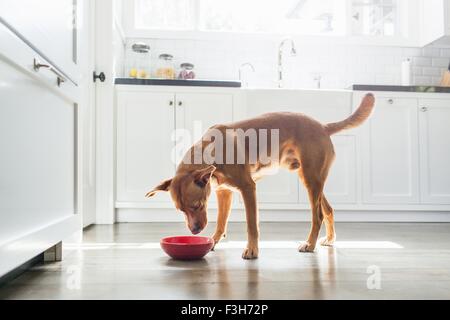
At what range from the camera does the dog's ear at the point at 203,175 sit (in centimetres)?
135

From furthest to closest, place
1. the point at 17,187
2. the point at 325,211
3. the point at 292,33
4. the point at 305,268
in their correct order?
the point at 292,33 → the point at 325,211 → the point at 305,268 → the point at 17,187

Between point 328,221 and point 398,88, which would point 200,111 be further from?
point 398,88

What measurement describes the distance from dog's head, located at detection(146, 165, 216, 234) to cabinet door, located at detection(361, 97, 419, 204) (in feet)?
5.96

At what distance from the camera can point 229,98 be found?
2.74 metres

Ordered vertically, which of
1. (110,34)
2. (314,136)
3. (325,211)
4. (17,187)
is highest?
(110,34)

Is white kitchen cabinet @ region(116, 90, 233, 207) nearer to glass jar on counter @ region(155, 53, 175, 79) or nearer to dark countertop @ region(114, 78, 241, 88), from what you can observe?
dark countertop @ region(114, 78, 241, 88)

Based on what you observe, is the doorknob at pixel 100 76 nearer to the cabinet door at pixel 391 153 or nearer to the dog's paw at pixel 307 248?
the dog's paw at pixel 307 248

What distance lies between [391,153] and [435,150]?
340 mm

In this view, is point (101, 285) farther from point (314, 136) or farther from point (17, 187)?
point (314, 136)

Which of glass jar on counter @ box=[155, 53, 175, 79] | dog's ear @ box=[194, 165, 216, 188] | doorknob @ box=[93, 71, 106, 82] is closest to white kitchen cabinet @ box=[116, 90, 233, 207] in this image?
doorknob @ box=[93, 71, 106, 82]

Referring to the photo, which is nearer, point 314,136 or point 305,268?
point 305,268

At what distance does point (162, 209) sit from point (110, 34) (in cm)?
127

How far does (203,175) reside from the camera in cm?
135
